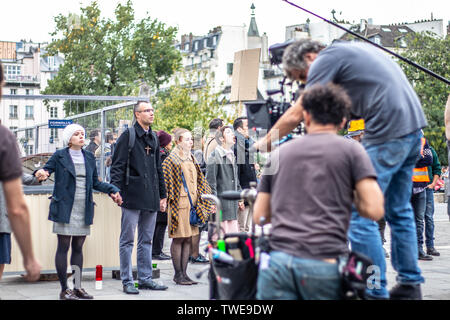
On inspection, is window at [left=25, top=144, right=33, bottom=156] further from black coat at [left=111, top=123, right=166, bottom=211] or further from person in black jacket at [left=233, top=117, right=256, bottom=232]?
person in black jacket at [left=233, top=117, right=256, bottom=232]

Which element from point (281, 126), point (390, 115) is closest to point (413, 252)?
point (390, 115)

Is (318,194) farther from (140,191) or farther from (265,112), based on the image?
(140,191)

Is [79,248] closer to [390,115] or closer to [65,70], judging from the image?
[390,115]

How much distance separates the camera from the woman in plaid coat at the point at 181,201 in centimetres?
866

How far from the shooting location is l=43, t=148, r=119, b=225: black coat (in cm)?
739

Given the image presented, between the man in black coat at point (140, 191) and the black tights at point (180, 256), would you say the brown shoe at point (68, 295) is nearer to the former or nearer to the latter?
the man in black coat at point (140, 191)

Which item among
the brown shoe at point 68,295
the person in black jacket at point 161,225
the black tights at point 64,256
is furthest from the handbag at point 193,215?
the person in black jacket at point 161,225

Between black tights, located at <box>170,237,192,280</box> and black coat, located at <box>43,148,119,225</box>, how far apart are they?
4.73 feet

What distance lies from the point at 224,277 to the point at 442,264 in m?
6.33

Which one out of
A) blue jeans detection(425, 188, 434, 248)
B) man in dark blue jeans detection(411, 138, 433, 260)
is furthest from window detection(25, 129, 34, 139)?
blue jeans detection(425, 188, 434, 248)

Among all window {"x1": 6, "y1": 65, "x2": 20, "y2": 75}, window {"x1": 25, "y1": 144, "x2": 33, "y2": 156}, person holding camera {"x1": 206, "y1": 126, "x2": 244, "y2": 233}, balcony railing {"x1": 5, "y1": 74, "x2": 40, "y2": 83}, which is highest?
window {"x1": 6, "y1": 65, "x2": 20, "y2": 75}

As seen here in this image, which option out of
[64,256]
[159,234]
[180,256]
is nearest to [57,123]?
[180,256]

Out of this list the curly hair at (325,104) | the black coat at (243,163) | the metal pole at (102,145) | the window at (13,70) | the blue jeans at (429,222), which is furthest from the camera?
the window at (13,70)

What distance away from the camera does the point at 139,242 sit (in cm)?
817
